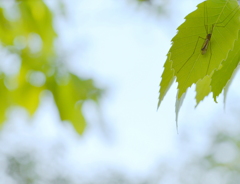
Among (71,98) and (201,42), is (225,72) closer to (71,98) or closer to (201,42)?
(201,42)

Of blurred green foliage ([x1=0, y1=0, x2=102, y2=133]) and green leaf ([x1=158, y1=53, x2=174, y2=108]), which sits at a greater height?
blurred green foliage ([x1=0, y1=0, x2=102, y2=133])

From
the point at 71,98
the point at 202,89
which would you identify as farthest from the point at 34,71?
the point at 202,89

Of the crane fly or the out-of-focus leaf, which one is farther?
the out-of-focus leaf

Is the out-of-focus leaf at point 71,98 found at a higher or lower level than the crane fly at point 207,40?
higher

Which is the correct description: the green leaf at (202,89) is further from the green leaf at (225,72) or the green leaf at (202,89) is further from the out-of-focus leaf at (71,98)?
the out-of-focus leaf at (71,98)

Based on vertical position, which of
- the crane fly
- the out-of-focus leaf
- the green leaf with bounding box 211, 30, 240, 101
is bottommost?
the green leaf with bounding box 211, 30, 240, 101

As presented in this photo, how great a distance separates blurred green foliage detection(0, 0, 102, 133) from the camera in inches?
48.8

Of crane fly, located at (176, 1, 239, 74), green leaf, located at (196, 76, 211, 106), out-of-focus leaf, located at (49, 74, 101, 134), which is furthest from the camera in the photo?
out-of-focus leaf, located at (49, 74, 101, 134)

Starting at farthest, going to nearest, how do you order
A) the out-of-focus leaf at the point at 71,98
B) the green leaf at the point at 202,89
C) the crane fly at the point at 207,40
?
the out-of-focus leaf at the point at 71,98, the green leaf at the point at 202,89, the crane fly at the point at 207,40

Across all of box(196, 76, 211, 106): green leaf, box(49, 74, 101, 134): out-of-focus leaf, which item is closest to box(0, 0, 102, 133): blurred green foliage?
box(49, 74, 101, 134): out-of-focus leaf

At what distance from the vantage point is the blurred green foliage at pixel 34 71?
124 cm

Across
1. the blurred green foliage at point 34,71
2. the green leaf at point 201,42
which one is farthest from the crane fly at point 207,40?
the blurred green foliage at point 34,71

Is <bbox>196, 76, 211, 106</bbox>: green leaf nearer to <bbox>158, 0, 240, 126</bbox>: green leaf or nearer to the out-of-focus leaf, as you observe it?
<bbox>158, 0, 240, 126</bbox>: green leaf

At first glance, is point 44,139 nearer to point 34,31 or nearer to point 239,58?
point 34,31
